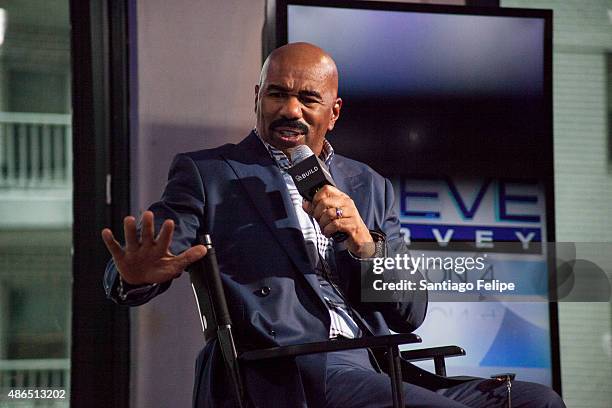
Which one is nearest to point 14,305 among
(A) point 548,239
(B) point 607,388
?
(A) point 548,239

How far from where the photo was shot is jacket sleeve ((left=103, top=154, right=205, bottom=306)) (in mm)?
1967

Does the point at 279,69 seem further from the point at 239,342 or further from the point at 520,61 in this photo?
the point at 520,61

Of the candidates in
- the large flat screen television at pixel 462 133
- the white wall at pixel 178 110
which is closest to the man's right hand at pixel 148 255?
the white wall at pixel 178 110

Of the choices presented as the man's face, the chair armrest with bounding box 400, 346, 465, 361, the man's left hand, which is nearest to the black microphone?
the man's left hand

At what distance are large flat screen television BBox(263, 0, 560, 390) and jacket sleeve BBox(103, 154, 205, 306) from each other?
0.82m

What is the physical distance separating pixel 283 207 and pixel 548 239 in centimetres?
112

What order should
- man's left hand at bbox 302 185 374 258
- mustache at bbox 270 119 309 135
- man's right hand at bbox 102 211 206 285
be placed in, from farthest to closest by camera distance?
mustache at bbox 270 119 309 135, man's left hand at bbox 302 185 374 258, man's right hand at bbox 102 211 206 285

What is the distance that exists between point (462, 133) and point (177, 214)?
1189 millimetres

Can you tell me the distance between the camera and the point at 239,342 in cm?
206

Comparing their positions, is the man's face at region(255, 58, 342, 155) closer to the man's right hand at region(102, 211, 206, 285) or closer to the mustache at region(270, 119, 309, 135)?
the mustache at region(270, 119, 309, 135)

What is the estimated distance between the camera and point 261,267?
7.02 ft

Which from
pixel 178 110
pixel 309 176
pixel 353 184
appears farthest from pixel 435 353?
pixel 178 110

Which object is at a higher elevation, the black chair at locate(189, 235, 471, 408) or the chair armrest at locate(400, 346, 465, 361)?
the black chair at locate(189, 235, 471, 408)

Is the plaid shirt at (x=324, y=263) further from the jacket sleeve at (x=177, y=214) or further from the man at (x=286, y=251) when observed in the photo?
the jacket sleeve at (x=177, y=214)
